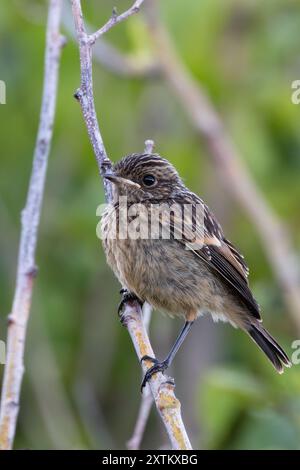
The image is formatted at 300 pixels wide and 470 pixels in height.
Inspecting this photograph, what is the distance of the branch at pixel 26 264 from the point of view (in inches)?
165

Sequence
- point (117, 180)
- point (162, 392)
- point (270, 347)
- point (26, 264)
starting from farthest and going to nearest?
point (270, 347) → point (117, 180) → point (26, 264) → point (162, 392)

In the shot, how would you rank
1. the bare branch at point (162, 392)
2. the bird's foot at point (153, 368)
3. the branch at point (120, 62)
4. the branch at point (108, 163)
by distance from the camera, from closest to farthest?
the bare branch at point (162, 392), the branch at point (108, 163), the bird's foot at point (153, 368), the branch at point (120, 62)

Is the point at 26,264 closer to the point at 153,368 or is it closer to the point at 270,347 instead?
the point at 153,368

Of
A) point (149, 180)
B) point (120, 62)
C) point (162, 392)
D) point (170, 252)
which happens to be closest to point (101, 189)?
point (120, 62)

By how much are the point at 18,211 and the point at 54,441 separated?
6.12 ft

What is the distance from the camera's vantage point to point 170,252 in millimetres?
5355

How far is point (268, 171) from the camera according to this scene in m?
7.65

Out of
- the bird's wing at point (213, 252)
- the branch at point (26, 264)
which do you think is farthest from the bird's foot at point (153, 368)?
the bird's wing at point (213, 252)

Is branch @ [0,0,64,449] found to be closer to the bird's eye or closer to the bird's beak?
the bird's beak

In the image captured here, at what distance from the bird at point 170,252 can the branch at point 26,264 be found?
1.70ft

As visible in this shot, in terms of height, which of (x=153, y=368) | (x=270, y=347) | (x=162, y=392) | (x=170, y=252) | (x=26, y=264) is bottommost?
(x=162, y=392)

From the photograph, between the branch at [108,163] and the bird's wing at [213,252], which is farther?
the bird's wing at [213,252]

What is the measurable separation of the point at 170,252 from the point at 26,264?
1114 millimetres

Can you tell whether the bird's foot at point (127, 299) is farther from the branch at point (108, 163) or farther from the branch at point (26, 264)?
the branch at point (26, 264)
